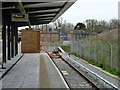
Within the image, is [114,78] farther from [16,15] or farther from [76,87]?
[16,15]

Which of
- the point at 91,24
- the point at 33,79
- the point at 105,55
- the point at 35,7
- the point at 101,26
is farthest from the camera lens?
the point at 91,24

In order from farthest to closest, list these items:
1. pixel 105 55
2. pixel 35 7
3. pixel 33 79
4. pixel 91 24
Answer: pixel 91 24 → pixel 105 55 → pixel 35 7 → pixel 33 79

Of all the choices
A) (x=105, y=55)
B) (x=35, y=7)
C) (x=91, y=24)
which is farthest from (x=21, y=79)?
(x=91, y=24)

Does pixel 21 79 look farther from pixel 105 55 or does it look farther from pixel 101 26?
pixel 101 26

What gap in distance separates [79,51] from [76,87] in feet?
52.3

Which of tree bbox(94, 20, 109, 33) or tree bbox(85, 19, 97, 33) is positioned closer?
tree bbox(94, 20, 109, 33)

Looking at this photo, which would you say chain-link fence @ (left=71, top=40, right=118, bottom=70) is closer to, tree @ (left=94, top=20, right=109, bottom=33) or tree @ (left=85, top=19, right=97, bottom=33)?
tree @ (left=85, top=19, right=97, bottom=33)

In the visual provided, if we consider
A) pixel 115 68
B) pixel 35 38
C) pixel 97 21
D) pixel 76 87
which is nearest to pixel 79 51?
pixel 35 38

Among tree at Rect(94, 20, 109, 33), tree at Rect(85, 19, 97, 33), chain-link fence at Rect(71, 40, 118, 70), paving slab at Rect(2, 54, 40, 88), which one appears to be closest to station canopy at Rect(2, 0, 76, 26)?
paving slab at Rect(2, 54, 40, 88)

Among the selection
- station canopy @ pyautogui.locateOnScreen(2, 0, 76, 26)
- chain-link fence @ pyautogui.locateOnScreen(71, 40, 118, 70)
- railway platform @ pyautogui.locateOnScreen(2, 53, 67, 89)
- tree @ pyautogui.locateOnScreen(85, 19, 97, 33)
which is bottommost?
railway platform @ pyautogui.locateOnScreen(2, 53, 67, 89)

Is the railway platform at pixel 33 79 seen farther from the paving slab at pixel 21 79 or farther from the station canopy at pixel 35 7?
the station canopy at pixel 35 7

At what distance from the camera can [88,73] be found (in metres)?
11.9

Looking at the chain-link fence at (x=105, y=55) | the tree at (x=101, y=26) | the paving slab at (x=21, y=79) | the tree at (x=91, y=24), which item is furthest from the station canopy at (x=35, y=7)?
the tree at (x=101, y=26)

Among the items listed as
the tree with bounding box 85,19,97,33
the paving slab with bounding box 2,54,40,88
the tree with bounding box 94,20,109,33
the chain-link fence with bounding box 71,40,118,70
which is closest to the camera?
the paving slab with bounding box 2,54,40,88
